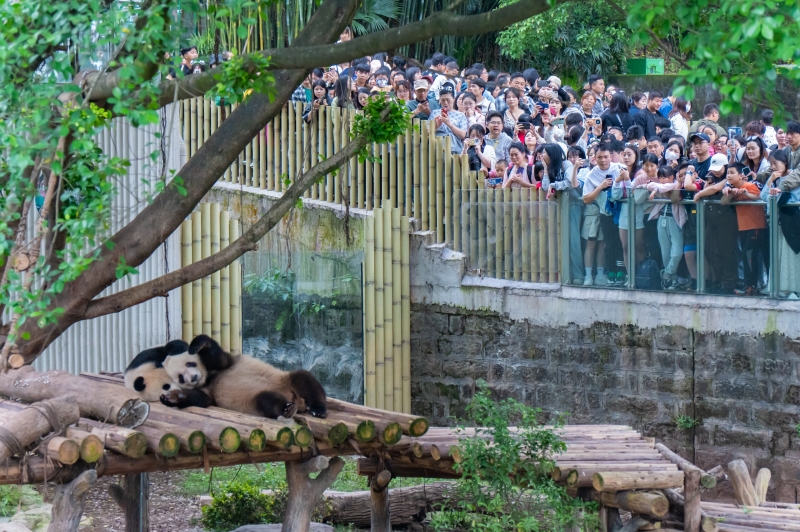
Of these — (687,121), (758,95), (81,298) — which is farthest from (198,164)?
(687,121)

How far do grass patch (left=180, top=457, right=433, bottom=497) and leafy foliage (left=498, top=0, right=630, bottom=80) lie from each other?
904 centimetres

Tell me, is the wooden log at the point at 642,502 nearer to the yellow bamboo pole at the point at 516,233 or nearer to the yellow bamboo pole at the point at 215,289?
the yellow bamboo pole at the point at 516,233

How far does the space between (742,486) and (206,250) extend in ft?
15.6

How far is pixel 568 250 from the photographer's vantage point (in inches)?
336

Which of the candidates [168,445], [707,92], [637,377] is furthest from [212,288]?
[707,92]

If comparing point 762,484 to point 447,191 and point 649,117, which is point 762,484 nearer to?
point 447,191

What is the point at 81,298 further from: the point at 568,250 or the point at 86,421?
the point at 568,250

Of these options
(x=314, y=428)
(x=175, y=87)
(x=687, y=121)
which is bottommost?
(x=314, y=428)

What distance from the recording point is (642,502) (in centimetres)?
508

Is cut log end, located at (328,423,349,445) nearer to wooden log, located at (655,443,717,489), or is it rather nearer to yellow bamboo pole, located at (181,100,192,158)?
wooden log, located at (655,443,717,489)

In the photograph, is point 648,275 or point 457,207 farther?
point 457,207

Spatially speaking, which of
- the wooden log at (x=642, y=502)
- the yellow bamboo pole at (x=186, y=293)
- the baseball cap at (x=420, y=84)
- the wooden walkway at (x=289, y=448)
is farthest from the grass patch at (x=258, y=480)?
the baseball cap at (x=420, y=84)

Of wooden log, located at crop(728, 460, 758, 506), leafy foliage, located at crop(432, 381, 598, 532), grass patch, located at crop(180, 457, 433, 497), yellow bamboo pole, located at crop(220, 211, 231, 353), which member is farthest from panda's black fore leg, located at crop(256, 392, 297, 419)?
yellow bamboo pole, located at crop(220, 211, 231, 353)

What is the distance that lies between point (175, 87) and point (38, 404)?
1.57 metres
